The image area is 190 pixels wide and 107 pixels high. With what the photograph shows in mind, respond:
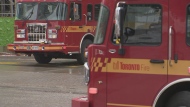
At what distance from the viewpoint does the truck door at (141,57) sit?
604 cm

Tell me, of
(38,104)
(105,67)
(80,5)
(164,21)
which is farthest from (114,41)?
(80,5)

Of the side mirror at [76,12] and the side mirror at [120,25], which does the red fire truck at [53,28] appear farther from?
the side mirror at [120,25]

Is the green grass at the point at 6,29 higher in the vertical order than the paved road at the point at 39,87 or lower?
higher

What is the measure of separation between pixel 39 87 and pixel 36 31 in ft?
18.7

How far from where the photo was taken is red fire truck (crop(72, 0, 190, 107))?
19.5 ft

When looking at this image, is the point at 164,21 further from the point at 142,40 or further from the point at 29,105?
the point at 29,105

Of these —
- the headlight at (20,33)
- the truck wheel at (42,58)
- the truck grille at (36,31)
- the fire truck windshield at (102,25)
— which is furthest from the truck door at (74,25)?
the fire truck windshield at (102,25)

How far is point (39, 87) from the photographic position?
1176 centimetres

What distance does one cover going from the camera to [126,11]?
6215mm

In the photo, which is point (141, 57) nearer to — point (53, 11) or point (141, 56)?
point (141, 56)

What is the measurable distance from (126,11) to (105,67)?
91 centimetres

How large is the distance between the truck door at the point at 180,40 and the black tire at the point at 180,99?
249mm

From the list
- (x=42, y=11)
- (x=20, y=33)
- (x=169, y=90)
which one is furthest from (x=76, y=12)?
(x=169, y=90)

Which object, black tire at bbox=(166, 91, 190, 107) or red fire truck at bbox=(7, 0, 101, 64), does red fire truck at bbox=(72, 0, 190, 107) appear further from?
red fire truck at bbox=(7, 0, 101, 64)
